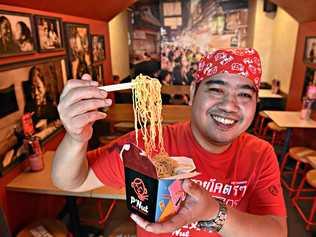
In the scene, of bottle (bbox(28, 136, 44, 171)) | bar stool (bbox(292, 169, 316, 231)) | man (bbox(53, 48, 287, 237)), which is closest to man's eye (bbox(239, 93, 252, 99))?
man (bbox(53, 48, 287, 237))

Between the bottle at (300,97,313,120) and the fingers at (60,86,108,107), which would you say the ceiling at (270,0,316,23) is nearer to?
the bottle at (300,97,313,120)

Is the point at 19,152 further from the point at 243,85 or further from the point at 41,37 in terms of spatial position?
the point at 243,85

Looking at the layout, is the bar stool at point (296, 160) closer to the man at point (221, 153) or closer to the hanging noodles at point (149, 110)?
the man at point (221, 153)

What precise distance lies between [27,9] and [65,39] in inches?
25.1

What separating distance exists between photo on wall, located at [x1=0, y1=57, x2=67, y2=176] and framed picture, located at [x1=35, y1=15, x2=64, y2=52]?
5.0 inches

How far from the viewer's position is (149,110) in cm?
101

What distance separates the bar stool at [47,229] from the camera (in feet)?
6.10

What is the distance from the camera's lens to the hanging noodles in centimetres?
95

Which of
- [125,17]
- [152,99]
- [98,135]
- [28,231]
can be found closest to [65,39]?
[98,135]

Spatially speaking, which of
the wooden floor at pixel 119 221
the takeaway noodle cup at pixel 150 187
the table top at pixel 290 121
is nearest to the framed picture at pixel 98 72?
the wooden floor at pixel 119 221

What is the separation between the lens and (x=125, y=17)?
6359mm

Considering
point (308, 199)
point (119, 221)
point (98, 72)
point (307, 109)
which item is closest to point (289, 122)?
point (307, 109)

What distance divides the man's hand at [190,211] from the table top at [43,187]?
1089 mm

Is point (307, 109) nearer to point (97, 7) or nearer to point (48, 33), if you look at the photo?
point (97, 7)
